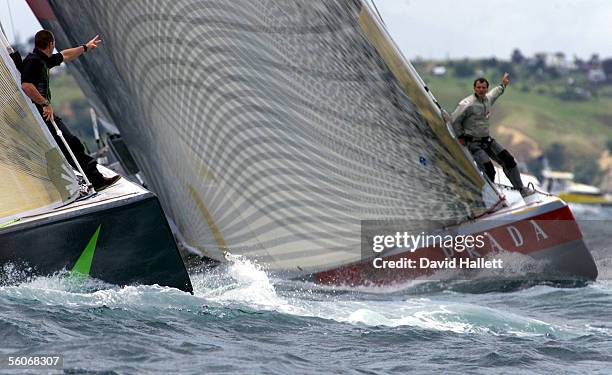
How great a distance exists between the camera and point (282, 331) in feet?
32.4

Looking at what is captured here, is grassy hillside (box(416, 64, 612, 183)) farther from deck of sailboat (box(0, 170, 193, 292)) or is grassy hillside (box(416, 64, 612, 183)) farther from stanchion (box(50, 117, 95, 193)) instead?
deck of sailboat (box(0, 170, 193, 292))

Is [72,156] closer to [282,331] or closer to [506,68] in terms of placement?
[282,331]

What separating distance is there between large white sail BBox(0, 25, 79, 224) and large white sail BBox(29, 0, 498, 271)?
2569 millimetres

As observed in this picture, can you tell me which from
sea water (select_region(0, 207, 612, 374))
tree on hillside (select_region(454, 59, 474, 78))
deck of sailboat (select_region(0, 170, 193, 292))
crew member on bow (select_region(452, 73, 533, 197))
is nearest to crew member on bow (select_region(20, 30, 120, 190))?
deck of sailboat (select_region(0, 170, 193, 292))

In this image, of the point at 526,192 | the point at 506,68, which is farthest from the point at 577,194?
the point at 506,68

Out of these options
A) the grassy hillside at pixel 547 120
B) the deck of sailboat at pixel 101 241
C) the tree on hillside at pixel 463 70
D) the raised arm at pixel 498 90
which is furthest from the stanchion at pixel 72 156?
the tree on hillside at pixel 463 70

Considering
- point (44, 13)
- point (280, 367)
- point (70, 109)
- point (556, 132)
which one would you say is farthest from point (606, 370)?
point (70, 109)

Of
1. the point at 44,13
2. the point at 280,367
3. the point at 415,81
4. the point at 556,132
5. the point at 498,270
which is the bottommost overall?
the point at 556,132

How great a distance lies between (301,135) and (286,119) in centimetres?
22

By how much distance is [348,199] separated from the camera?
13617 millimetres

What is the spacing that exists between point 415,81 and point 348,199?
4.58ft

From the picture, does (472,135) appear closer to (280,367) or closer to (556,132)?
(280,367)

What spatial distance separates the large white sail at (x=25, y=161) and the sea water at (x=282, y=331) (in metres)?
0.69

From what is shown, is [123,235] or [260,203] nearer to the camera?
[123,235]
